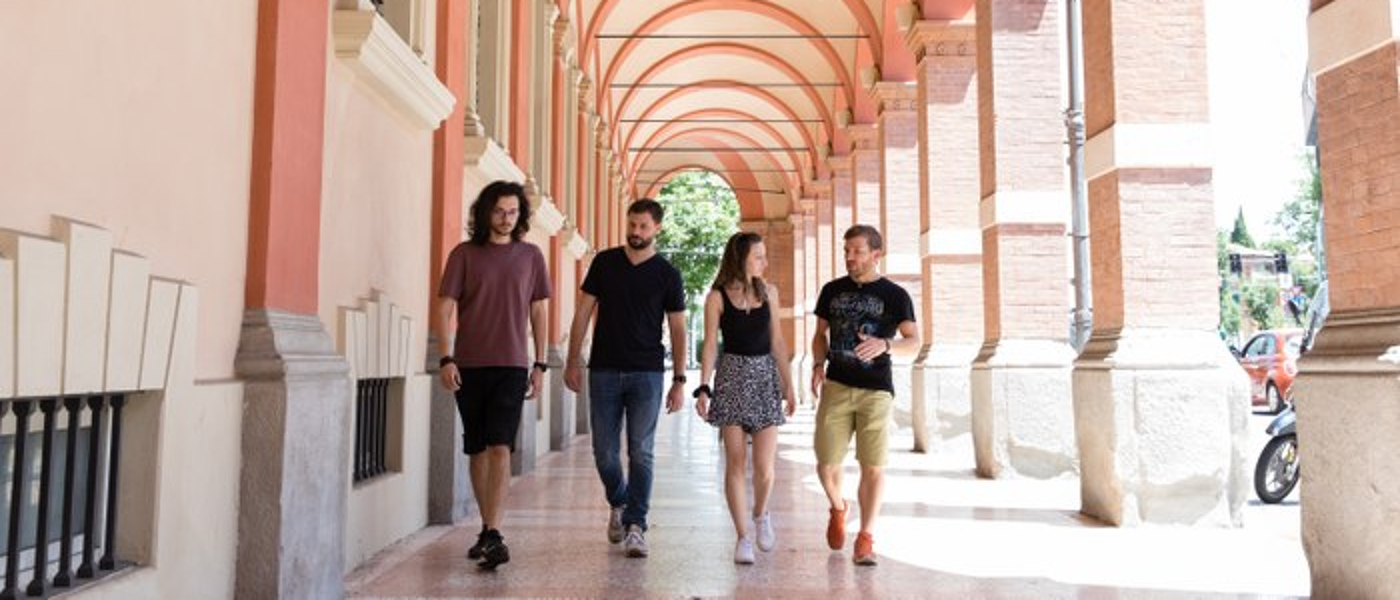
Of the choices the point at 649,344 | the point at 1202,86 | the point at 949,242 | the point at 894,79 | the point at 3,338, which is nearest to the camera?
the point at 3,338

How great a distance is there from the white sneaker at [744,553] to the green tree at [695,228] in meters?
40.2

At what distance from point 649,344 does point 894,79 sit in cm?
1115

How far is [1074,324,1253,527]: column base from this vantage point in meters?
6.09

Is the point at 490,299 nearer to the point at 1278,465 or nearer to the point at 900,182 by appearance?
the point at 1278,465

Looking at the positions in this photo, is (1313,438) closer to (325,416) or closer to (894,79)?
(325,416)

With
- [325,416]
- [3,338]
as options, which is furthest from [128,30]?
[325,416]

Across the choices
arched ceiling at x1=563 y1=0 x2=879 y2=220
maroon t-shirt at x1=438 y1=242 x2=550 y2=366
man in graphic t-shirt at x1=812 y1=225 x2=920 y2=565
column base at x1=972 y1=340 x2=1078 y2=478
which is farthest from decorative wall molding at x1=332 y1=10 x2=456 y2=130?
arched ceiling at x1=563 y1=0 x2=879 y2=220

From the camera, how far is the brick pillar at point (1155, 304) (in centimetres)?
611

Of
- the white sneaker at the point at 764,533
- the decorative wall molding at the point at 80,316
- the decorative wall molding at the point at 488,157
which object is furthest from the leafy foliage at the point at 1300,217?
the decorative wall molding at the point at 80,316

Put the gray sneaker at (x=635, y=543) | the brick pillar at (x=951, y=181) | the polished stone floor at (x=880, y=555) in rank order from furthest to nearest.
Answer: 1. the brick pillar at (x=951, y=181)
2. the gray sneaker at (x=635, y=543)
3. the polished stone floor at (x=880, y=555)

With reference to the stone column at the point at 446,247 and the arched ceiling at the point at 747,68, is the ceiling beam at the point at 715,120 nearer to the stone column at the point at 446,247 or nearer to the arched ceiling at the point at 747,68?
the arched ceiling at the point at 747,68

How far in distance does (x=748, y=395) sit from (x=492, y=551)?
1.37m

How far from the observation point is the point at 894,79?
15.1 meters

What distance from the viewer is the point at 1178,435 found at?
20.0 feet
